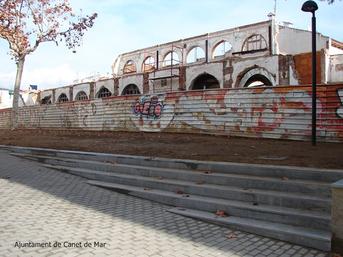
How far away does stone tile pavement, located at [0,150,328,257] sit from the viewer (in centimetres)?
487

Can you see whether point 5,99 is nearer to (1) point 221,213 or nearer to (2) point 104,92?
(2) point 104,92

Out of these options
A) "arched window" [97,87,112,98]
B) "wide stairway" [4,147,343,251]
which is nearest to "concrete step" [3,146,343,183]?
"wide stairway" [4,147,343,251]

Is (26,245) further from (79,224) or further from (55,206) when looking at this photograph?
(55,206)

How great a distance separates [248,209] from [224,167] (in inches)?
67.7

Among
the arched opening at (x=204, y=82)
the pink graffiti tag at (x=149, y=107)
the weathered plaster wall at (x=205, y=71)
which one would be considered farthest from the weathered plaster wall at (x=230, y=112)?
the arched opening at (x=204, y=82)

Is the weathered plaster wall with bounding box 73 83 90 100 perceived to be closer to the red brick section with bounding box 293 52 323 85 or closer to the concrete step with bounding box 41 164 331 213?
the red brick section with bounding box 293 52 323 85

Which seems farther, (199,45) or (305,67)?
(199,45)

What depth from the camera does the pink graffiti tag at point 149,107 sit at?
19.4 meters

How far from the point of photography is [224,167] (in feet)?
24.9

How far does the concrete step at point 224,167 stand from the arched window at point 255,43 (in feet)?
83.5

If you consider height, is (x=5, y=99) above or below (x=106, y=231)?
above

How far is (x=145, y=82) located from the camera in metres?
36.8

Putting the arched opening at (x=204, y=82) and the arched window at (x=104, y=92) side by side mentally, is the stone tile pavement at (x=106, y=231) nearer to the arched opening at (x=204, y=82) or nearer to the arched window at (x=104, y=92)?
the arched opening at (x=204, y=82)

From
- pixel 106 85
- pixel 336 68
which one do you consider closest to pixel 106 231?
pixel 336 68
